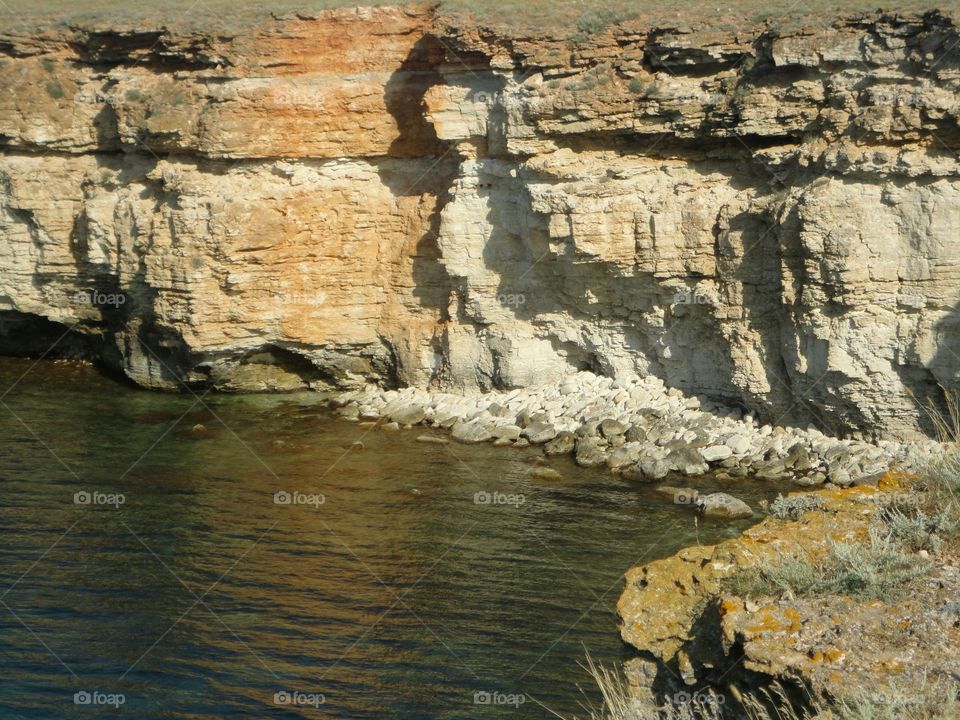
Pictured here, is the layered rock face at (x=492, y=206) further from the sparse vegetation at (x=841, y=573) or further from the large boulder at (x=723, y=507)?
the sparse vegetation at (x=841, y=573)

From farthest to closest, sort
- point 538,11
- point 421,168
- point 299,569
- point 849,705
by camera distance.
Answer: point 421,168 < point 538,11 < point 299,569 < point 849,705

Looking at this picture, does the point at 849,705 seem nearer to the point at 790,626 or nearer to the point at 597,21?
the point at 790,626

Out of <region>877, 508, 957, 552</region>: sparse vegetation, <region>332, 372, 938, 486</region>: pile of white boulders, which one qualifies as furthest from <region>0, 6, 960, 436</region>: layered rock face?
<region>877, 508, 957, 552</region>: sparse vegetation

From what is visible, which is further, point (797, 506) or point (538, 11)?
point (538, 11)

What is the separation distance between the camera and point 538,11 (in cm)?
2450

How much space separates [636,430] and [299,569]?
8359mm

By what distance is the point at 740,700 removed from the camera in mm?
6957

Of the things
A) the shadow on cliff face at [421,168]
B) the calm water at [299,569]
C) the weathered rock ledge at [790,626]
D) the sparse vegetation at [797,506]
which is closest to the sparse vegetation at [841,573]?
the weathered rock ledge at [790,626]

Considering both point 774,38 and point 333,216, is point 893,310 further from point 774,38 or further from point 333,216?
point 333,216

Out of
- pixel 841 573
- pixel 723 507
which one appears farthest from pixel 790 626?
pixel 723 507

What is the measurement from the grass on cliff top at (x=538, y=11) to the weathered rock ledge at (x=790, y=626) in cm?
1488

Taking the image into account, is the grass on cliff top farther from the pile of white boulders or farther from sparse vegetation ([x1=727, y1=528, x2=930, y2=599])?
sparse vegetation ([x1=727, y1=528, x2=930, y2=599])

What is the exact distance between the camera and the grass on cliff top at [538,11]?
2159cm

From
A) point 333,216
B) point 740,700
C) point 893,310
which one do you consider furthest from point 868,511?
point 333,216
